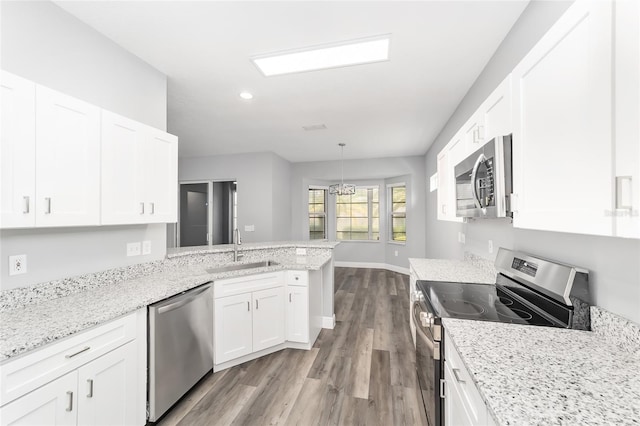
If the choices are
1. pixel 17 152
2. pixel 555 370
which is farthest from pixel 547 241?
pixel 17 152

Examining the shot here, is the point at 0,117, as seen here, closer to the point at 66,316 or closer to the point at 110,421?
the point at 66,316

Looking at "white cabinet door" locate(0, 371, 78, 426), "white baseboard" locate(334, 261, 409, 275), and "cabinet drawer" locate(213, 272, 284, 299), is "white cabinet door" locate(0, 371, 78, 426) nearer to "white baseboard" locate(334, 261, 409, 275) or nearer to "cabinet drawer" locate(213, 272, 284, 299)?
"cabinet drawer" locate(213, 272, 284, 299)

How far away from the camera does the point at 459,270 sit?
96.0 inches

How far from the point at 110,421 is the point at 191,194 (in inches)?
193

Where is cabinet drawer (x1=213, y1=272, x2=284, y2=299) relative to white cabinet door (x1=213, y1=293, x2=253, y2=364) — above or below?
above

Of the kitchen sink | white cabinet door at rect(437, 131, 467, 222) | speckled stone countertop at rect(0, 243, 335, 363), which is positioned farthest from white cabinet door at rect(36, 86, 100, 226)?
white cabinet door at rect(437, 131, 467, 222)

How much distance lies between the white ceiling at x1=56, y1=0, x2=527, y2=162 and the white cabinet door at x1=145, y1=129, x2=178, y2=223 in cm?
71

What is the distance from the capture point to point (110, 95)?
1.97m

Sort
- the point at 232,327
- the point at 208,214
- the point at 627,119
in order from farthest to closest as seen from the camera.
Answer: the point at 208,214
the point at 232,327
the point at 627,119

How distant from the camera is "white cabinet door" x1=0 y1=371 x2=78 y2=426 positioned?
1.03 metres

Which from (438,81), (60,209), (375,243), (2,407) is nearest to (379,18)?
(438,81)

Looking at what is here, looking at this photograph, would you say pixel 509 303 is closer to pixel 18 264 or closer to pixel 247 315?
pixel 247 315

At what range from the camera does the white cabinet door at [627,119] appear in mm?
643

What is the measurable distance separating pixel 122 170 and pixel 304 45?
1.59m
